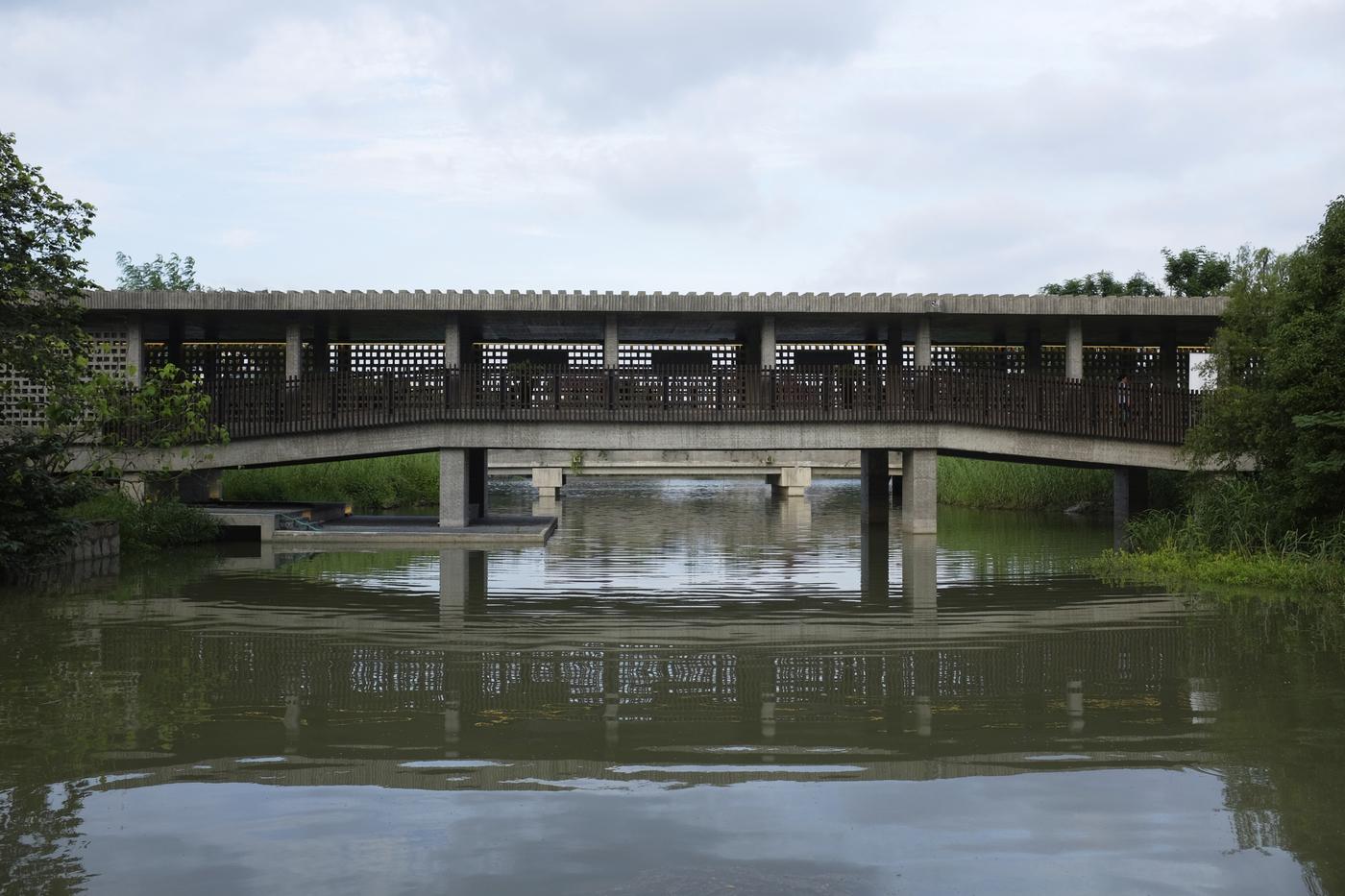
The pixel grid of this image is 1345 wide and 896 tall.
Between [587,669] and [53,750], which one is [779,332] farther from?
[53,750]

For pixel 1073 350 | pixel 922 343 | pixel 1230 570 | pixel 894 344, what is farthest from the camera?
pixel 894 344

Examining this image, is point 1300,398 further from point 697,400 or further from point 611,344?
point 611,344

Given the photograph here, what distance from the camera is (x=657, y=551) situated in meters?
17.9

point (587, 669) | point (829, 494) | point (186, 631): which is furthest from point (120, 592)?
point (829, 494)

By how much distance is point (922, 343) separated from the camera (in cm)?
2153

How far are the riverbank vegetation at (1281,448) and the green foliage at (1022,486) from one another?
12162mm

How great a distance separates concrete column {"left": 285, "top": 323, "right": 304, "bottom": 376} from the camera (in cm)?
2139

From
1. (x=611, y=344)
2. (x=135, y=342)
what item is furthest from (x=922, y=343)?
(x=135, y=342)

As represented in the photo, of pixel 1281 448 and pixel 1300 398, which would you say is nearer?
pixel 1300 398

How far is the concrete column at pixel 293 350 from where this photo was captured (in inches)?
842

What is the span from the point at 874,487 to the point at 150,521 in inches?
538

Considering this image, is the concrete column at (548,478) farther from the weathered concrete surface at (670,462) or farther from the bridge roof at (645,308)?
the bridge roof at (645,308)

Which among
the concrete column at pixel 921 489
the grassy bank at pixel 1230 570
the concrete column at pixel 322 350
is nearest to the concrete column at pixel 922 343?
the concrete column at pixel 921 489

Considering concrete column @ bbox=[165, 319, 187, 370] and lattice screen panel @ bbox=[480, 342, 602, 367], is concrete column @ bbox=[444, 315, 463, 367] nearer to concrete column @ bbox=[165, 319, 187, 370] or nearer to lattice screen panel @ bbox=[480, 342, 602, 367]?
lattice screen panel @ bbox=[480, 342, 602, 367]
